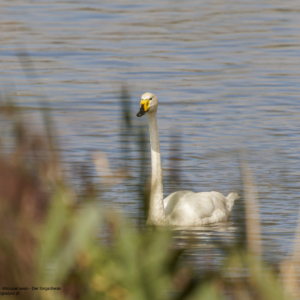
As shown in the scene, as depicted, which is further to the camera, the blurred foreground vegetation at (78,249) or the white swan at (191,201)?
the white swan at (191,201)

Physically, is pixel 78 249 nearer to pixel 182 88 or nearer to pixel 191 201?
pixel 191 201

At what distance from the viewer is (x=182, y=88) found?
54.9ft

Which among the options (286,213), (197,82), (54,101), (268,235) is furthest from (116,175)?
(197,82)

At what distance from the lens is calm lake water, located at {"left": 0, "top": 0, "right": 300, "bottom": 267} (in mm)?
3180

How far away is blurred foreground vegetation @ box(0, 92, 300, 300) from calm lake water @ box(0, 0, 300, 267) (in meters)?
0.13

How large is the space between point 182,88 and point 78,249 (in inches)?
588

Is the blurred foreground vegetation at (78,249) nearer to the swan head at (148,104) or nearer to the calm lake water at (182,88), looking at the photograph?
the calm lake water at (182,88)

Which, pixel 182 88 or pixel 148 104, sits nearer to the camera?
pixel 148 104

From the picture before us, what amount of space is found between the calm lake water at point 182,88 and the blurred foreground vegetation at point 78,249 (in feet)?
0.42

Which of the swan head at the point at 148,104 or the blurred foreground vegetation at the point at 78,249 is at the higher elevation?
the blurred foreground vegetation at the point at 78,249

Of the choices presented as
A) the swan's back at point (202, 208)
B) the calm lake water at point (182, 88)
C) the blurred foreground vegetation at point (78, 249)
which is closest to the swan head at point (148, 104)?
the calm lake water at point (182, 88)

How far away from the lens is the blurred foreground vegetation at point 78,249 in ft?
6.02

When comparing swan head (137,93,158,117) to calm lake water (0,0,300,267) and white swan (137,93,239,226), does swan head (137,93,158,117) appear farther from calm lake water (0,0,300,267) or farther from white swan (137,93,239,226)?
calm lake water (0,0,300,267)

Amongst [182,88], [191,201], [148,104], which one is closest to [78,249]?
[148,104]
